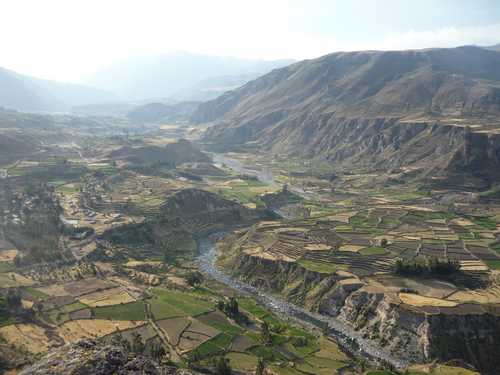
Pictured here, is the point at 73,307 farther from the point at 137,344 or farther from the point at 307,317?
the point at 307,317

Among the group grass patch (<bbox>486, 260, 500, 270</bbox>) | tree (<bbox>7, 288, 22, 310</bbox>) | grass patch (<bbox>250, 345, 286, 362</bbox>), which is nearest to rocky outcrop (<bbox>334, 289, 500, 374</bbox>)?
grass patch (<bbox>250, 345, 286, 362</bbox>)

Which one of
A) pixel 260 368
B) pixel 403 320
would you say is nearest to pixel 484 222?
pixel 403 320

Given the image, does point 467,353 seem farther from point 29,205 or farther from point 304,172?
point 304,172

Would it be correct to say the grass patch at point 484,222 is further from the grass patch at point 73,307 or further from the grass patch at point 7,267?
the grass patch at point 7,267

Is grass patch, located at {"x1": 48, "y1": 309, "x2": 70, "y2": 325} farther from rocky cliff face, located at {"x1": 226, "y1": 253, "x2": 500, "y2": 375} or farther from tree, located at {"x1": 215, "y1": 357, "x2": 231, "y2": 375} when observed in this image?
rocky cliff face, located at {"x1": 226, "y1": 253, "x2": 500, "y2": 375}

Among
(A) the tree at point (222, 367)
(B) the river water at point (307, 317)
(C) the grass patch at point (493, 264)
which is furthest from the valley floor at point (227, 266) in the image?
(A) the tree at point (222, 367)

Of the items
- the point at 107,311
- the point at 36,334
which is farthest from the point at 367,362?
the point at 36,334
